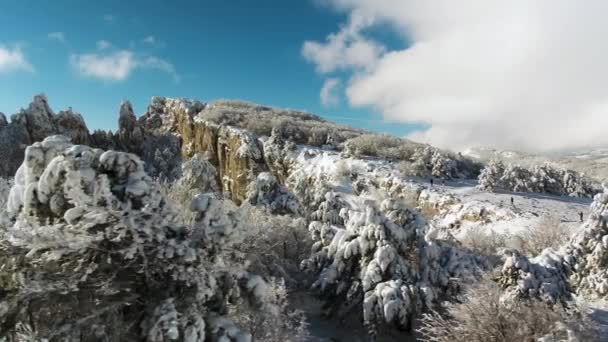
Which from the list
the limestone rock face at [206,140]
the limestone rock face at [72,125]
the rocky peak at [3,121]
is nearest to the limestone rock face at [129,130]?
the limestone rock face at [206,140]

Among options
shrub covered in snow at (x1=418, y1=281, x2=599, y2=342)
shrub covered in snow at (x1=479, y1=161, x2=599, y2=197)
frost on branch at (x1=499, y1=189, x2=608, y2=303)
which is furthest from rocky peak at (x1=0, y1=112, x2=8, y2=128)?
frost on branch at (x1=499, y1=189, x2=608, y2=303)

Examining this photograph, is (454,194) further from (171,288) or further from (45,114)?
(45,114)

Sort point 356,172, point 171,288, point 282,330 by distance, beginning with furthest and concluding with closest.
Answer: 1. point 356,172
2. point 282,330
3. point 171,288

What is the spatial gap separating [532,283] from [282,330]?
13.5 ft

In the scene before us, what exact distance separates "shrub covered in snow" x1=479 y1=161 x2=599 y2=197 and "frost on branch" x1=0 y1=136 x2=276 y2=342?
2527cm

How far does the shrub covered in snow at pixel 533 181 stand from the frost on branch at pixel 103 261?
25273mm

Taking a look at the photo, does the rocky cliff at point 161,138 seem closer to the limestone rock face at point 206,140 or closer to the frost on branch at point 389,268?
the limestone rock face at point 206,140

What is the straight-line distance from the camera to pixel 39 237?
412 cm

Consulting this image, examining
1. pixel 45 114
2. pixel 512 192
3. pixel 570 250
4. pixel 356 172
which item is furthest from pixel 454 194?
pixel 45 114

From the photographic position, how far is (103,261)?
446cm

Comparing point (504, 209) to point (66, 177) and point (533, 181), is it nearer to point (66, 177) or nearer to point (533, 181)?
point (533, 181)

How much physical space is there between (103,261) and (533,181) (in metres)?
28.9

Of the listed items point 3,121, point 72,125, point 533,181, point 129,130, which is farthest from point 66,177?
point 129,130

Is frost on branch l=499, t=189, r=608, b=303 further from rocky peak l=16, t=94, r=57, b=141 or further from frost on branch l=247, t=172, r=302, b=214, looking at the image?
rocky peak l=16, t=94, r=57, b=141
